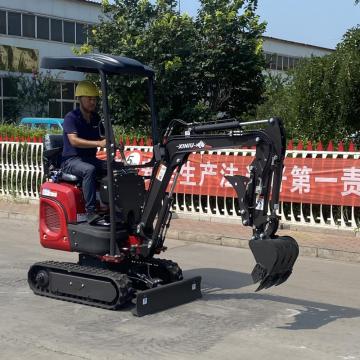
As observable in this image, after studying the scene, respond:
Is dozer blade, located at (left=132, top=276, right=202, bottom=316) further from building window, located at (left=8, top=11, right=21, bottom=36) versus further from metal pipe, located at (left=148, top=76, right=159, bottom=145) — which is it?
building window, located at (left=8, top=11, right=21, bottom=36)

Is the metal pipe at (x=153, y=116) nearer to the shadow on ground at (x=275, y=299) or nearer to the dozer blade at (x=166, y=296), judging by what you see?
the dozer blade at (x=166, y=296)

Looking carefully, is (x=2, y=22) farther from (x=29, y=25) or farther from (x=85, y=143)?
(x=85, y=143)

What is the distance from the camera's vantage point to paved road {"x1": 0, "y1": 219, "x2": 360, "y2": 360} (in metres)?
4.84

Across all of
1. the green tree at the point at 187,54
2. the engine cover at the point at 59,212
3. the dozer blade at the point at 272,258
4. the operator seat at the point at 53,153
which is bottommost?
the dozer blade at the point at 272,258

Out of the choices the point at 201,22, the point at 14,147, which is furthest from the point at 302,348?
the point at 201,22

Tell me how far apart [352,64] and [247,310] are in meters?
7.65

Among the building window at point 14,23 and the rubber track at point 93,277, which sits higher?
the building window at point 14,23

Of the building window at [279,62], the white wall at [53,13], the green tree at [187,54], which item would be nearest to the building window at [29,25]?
the white wall at [53,13]

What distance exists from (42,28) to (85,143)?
28258 millimetres

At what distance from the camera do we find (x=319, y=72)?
12688 millimetres

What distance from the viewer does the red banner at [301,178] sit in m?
9.95

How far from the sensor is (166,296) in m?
5.93

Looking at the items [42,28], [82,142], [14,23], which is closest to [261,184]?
[82,142]

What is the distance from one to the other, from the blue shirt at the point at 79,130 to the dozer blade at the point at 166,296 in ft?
5.26
